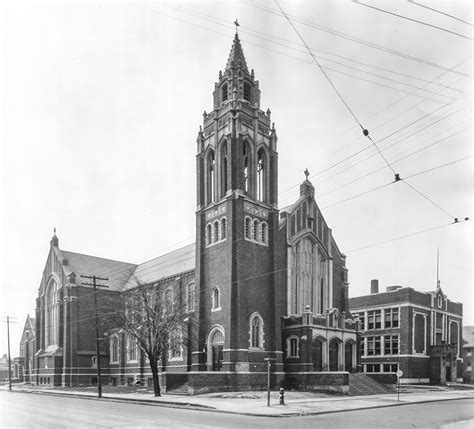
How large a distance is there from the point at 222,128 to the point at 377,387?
76.9ft

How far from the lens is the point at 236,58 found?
4441cm

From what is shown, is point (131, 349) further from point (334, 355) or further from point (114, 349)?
point (334, 355)

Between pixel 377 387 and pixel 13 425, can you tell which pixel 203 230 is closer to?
pixel 377 387

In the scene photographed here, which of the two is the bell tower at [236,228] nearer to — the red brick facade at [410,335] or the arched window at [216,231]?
the arched window at [216,231]

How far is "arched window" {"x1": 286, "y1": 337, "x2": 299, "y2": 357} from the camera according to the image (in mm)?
40688

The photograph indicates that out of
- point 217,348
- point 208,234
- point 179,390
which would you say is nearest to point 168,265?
point 208,234

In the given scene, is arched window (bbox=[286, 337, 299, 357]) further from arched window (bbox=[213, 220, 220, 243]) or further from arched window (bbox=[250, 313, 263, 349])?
arched window (bbox=[213, 220, 220, 243])

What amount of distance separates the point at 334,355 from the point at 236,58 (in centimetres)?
2551

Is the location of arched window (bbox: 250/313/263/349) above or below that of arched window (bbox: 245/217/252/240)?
below

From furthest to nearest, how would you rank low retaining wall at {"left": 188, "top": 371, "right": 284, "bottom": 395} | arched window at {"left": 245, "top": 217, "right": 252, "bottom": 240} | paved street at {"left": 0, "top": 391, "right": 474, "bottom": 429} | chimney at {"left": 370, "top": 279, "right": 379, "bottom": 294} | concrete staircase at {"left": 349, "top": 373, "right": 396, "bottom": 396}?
chimney at {"left": 370, "top": 279, "right": 379, "bottom": 294}, arched window at {"left": 245, "top": 217, "right": 252, "bottom": 240}, concrete staircase at {"left": 349, "top": 373, "right": 396, "bottom": 396}, low retaining wall at {"left": 188, "top": 371, "right": 284, "bottom": 395}, paved street at {"left": 0, "top": 391, "right": 474, "bottom": 429}

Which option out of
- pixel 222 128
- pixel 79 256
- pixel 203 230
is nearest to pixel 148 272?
pixel 79 256

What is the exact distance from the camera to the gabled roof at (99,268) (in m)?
61.2

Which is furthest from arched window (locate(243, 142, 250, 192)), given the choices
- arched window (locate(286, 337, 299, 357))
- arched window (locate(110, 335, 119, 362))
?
arched window (locate(110, 335, 119, 362))

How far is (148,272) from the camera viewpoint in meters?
61.3
